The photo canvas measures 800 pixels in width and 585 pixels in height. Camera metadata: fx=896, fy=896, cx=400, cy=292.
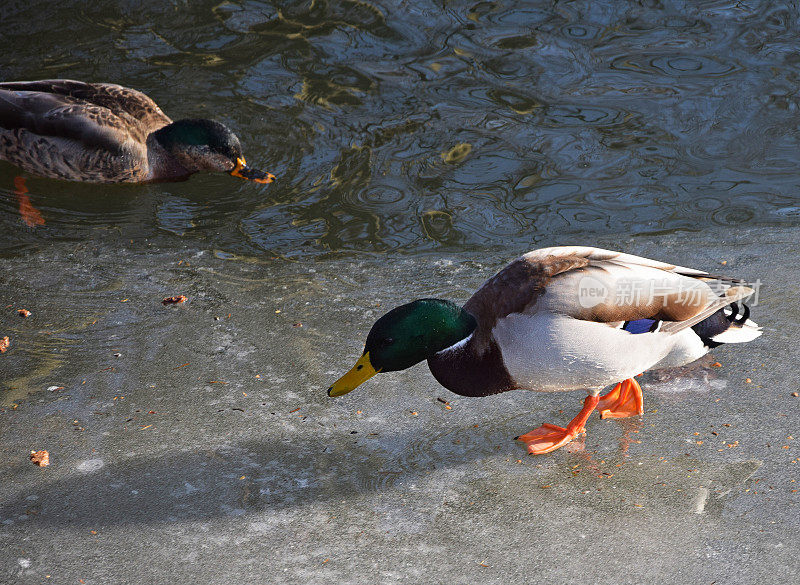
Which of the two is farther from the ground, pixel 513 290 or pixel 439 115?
pixel 513 290

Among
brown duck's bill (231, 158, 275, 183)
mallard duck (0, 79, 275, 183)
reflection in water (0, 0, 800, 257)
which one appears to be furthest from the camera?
mallard duck (0, 79, 275, 183)

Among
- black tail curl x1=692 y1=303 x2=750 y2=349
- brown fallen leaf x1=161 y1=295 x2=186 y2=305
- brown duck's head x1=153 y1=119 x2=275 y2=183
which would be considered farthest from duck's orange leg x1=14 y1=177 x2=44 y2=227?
black tail curl x1=692 y1=303 x2=750 y2=349

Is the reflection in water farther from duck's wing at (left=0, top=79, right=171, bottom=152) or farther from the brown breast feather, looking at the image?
the brown breast feather

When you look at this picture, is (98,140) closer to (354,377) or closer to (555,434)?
(354,377)

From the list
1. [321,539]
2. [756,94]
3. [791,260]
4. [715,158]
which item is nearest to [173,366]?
[321,539]

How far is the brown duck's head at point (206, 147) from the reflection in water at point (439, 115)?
0.50 feet

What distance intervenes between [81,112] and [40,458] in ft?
10.9

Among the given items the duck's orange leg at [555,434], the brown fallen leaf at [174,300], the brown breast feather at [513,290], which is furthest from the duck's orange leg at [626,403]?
the brown fallen leaf at [174,300]

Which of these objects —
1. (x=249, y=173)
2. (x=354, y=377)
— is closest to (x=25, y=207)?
(x=249, y=173)

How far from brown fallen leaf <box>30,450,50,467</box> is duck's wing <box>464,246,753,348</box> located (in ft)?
5.36

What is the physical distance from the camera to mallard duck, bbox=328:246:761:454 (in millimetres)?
3164

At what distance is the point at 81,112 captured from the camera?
592 cm

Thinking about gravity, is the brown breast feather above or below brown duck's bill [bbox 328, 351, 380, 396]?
above

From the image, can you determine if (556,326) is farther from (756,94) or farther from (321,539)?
(756,94)
